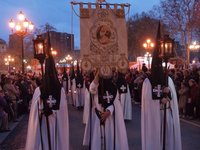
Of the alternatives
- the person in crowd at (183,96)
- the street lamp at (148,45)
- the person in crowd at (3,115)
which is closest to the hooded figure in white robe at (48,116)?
the person in crowd at (3,115)

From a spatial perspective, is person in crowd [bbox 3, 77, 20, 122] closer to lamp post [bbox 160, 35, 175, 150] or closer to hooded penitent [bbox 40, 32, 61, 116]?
hooded penitent [bbox 40, 32, 61, 116]

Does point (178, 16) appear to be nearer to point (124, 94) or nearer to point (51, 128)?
point (124, 94)

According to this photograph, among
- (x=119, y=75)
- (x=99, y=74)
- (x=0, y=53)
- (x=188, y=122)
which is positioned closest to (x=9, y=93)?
(x=119, y=75)

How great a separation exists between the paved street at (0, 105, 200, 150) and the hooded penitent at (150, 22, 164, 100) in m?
2.94

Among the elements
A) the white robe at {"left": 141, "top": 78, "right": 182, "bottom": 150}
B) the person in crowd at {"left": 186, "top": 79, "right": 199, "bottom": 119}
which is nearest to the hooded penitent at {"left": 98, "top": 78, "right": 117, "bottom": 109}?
the white robe at {"left": 141, "top": 78, "right": 182, "bottom": 150}

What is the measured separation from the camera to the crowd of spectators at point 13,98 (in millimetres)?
13539

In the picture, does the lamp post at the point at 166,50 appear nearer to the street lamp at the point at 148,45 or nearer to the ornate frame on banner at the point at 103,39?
the ornate frame on banner at the point at 103,39

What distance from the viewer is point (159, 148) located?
26.2 ft

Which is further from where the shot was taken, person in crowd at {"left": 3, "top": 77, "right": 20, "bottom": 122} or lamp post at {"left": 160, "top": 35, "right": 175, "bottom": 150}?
person in crowd at {"left": 3, "top": 77, "right": 20, "bottom": 122}

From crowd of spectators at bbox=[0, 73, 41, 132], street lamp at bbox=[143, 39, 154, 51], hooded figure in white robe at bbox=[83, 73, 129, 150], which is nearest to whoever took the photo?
hooded figure in white robe at bbox=[83, 73, 129, 150]

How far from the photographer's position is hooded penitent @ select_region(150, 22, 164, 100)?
7.78 meters

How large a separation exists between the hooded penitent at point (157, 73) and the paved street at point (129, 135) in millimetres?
2944

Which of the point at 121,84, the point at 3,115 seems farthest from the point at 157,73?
the point at 121,84

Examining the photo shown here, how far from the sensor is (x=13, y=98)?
15.7 metres
